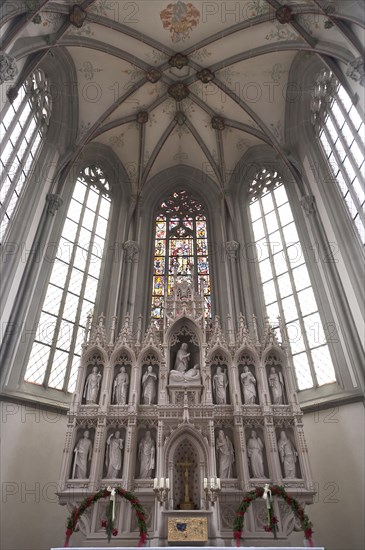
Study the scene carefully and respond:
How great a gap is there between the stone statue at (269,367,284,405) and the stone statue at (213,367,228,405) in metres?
1.12

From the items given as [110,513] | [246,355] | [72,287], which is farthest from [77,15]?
[110,513]

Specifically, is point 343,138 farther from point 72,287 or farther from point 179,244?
point 72,287

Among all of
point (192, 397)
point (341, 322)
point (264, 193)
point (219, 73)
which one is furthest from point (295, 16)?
point (192, 397)

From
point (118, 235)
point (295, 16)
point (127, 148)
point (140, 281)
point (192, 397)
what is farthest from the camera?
point (127, 148)

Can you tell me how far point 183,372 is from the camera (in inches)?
427

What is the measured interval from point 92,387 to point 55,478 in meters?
2.63

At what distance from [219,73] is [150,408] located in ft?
41.9

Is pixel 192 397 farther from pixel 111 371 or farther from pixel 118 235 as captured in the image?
pixel 118 235

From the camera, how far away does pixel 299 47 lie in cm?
1374

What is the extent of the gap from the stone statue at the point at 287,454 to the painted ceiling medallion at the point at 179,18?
44.3 feet

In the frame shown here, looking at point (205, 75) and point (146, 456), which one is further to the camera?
point (205, 75)

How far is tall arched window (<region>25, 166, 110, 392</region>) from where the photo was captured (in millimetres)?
12641

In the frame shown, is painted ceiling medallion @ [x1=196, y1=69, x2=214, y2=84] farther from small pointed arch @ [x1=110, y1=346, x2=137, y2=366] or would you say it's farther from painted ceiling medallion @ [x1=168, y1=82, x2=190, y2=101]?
small pointed arch @ [x1=110, y1=346, x2=137, y2=366]

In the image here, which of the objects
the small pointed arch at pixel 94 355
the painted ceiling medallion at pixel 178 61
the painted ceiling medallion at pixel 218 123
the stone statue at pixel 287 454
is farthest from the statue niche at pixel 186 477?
the painted ceiling medallion at pixel 178 61
